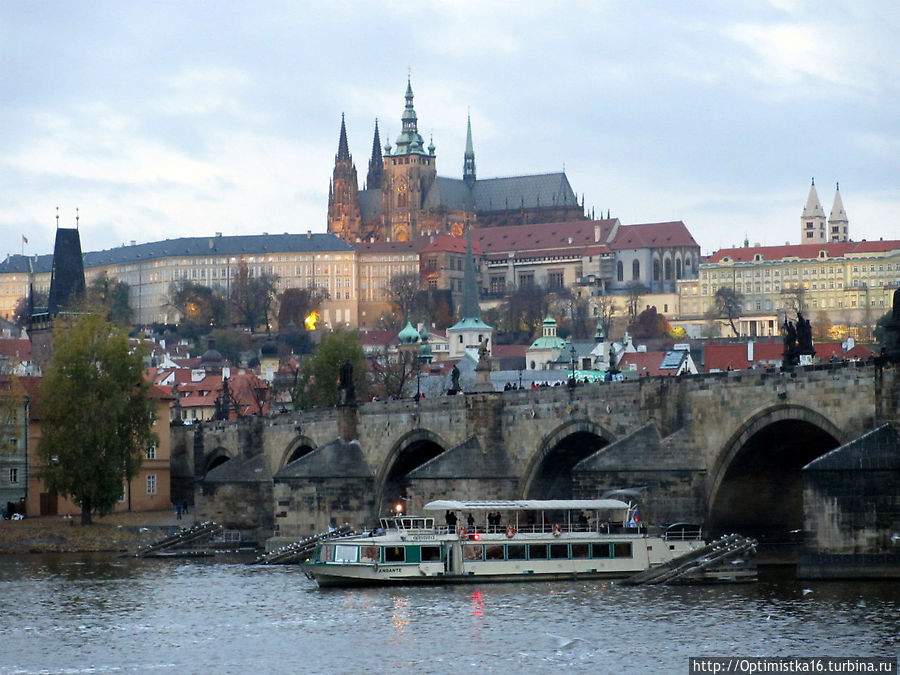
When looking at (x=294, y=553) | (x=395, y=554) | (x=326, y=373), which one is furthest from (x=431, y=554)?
(x=326, y=373)

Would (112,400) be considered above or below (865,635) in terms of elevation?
above

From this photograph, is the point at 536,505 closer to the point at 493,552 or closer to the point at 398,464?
the point at 493,552

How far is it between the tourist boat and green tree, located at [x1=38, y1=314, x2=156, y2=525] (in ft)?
87.4

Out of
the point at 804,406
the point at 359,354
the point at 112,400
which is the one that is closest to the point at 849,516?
the point at 804,406

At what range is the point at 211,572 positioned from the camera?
74.3 metres

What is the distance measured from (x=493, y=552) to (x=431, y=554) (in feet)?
6.47

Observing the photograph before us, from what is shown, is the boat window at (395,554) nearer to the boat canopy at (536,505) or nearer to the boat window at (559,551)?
the boat canopy at (536,505)

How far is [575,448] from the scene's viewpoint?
237 ft

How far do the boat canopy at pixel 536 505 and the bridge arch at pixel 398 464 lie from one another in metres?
A: 16.6

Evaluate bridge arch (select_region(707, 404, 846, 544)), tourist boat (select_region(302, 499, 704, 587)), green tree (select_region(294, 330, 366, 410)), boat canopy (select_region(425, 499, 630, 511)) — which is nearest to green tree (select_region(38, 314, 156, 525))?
tourist boat (select_region(302, 499, 704, 587))

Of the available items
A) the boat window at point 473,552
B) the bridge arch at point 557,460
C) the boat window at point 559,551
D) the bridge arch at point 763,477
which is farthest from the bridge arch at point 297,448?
the bridge arch at point 763,477

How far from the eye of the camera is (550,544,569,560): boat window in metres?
63.5

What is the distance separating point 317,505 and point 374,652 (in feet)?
110

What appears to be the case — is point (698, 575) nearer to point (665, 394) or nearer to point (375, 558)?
point (665, 394)
